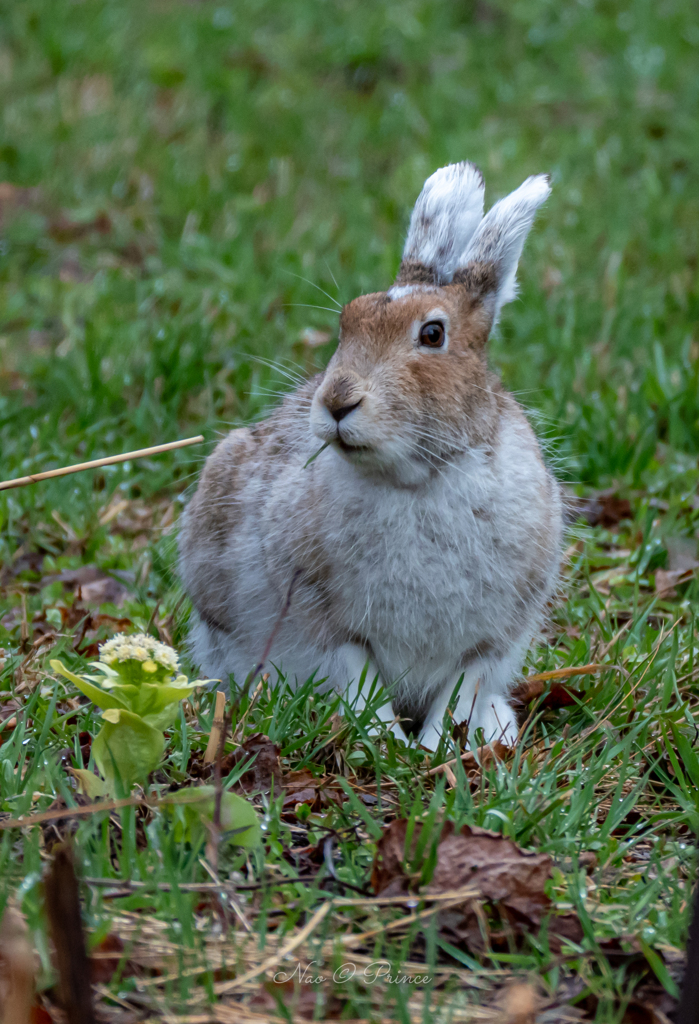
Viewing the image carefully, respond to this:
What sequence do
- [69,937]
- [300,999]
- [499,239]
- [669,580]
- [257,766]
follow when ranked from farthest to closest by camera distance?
[669,580], [499,239], [257,766], [300,999], [69,937]

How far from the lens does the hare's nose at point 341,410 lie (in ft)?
9.80

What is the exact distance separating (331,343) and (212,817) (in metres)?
3.51

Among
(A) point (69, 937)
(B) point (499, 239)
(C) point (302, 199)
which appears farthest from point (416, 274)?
(C) point (302, 199)

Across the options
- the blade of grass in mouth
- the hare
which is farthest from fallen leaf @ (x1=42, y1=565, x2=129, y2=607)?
the blade of grass in mouth

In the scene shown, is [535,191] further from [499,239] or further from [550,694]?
[550,694]

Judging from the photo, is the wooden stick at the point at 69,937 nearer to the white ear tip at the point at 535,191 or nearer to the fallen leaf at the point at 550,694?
the fallen leaf at the point at 550,694

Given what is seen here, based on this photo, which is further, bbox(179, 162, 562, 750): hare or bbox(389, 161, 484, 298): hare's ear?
bbox(389, 161, 484, 298): hare's ear

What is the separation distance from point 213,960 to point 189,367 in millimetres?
3595

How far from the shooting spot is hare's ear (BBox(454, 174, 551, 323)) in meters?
3.36

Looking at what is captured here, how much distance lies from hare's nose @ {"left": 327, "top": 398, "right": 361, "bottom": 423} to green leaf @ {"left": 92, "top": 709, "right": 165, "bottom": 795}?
0.89m

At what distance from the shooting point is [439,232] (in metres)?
3.45

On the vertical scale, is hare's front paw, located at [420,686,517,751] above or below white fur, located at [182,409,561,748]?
below

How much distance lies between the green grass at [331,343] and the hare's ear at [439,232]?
0.86m

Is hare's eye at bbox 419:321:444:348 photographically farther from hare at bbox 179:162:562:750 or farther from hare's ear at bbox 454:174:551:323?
hare's ear at bbox 454:174:551:323
